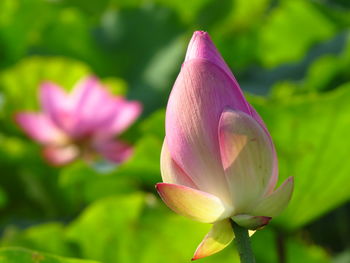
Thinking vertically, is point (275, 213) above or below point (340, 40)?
below

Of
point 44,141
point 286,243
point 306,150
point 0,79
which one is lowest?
point 286,243

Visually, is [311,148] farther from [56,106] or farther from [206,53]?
[56,106]

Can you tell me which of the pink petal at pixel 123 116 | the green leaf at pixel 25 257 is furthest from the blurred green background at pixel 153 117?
the pink petal at pixel 123 116

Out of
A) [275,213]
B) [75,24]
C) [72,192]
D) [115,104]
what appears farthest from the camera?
[75,24]

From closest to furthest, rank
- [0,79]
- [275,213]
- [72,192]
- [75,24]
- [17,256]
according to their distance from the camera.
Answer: [275,213], [17,256], [72,192], [0,79], [75,24]

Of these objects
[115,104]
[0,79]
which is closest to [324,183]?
[115,104]

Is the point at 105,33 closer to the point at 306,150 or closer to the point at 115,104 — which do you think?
the point at 115,104

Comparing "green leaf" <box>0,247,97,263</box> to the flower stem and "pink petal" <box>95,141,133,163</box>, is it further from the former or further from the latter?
"pink petal" <box>95,141,133,163</box>

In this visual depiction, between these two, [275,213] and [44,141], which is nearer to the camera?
[275,213]
